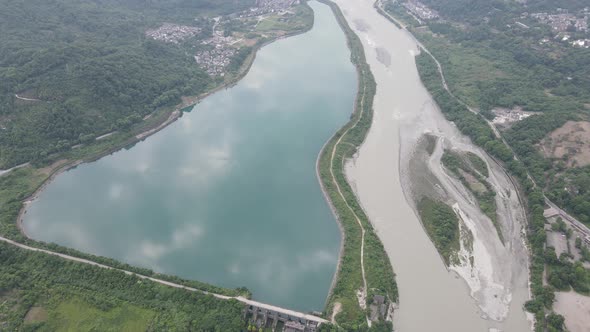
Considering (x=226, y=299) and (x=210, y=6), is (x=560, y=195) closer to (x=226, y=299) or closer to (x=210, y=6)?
(x=226, y=299)

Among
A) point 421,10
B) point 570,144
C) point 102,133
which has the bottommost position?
point 102,133

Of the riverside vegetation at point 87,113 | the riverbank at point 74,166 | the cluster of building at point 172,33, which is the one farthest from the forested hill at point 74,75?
the cluster of building at point 172,33

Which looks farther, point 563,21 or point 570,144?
point 563,21

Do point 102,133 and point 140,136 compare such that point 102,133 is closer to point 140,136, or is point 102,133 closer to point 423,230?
point 140,136

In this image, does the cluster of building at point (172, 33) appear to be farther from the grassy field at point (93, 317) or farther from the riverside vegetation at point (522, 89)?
the grassy field at point (93, 317)

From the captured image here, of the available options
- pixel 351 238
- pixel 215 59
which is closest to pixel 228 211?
pixel 351 238

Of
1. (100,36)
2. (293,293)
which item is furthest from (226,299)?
(100,36)

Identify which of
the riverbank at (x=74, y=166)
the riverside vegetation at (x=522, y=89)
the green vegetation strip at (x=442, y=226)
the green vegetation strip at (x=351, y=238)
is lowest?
the riverbank at (x=74, y=166)
